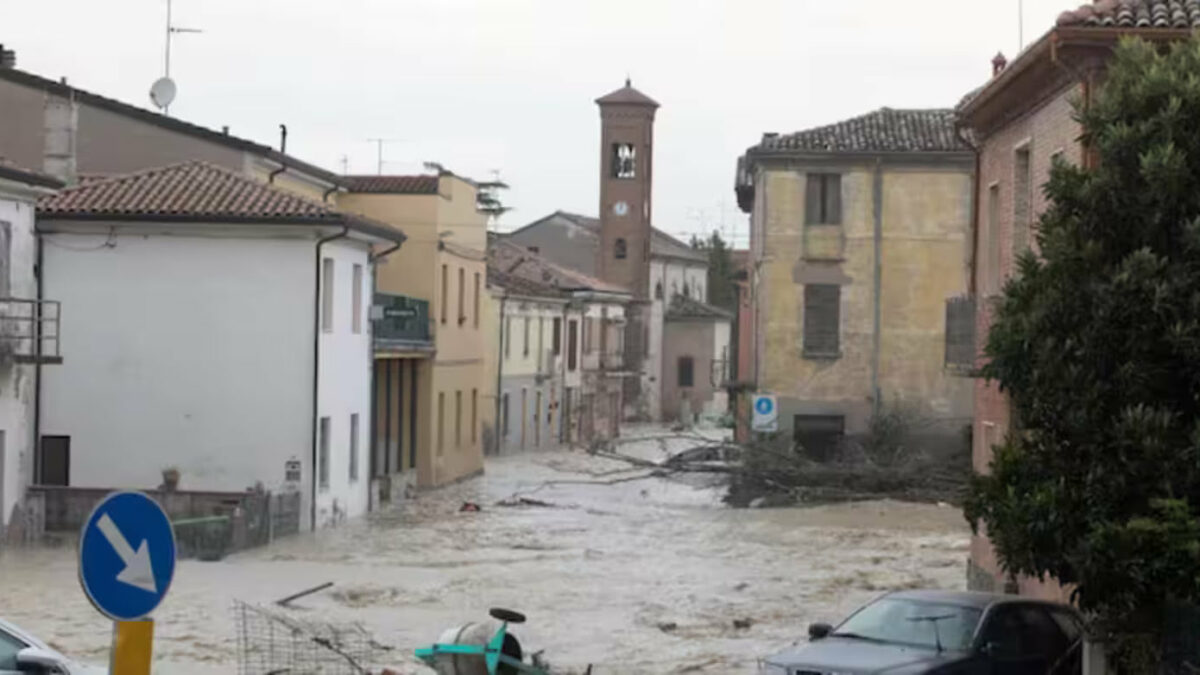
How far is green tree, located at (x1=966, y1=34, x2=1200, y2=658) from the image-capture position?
1359cm

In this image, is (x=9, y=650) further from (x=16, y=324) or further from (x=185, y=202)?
(x=185, y=202)

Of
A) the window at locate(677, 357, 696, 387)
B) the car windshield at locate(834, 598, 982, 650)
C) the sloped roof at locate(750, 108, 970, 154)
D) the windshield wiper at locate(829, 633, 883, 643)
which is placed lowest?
the windshield wiper at locate(829, 633, 883, 643)

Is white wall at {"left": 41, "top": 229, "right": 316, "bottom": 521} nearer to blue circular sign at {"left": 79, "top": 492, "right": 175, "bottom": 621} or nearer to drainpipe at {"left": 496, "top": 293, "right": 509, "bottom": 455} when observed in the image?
drainpipe at {"left": 496, "top": 293, "right": 509, "bottom": 455}

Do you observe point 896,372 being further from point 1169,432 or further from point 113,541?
point 113,541

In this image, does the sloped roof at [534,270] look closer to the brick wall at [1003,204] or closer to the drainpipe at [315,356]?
the drainpipe at [315,356]

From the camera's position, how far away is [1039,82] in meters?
20.9

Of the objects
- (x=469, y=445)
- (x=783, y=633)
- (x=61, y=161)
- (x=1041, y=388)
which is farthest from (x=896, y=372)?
(x=1041, y=388)

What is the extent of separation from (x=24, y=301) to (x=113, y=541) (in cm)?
2175

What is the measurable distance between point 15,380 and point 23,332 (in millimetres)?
1080

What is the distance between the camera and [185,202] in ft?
113

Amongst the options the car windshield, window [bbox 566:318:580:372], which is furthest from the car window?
window [bbox 566:318:580:372]

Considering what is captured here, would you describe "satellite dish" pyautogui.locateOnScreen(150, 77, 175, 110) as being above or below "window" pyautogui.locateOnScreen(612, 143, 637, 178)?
below

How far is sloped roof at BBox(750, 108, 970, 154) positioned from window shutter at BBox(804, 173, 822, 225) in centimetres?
94

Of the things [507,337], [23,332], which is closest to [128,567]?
[23,332]
